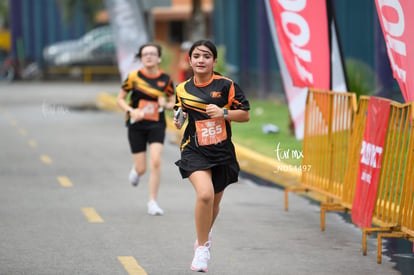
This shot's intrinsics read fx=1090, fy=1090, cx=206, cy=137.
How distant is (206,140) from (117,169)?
7.95 m

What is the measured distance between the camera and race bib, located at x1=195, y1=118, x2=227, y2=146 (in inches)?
327

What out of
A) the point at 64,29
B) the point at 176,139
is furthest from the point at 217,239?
the point at 64,29

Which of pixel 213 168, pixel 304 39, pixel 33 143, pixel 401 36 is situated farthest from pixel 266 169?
pixel 213 168

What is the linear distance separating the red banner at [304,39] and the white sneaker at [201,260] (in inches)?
158

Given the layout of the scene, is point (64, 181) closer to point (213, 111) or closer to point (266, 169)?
point (266, 169)

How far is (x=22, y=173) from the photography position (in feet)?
51.1

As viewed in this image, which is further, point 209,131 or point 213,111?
point 209,131

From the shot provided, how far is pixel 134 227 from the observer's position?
10.7 metres

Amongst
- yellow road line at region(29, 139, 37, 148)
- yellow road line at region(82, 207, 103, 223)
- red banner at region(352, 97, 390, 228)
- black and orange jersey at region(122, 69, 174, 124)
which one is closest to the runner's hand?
red banner at region(352, 97, 390, 228)

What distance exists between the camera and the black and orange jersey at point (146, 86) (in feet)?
39.3

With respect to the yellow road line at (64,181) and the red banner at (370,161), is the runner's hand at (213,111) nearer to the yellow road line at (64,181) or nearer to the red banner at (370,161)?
the red banner at (370,161)

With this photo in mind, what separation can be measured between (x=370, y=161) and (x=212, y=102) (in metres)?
1.96

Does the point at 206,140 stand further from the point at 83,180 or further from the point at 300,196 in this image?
the point at 83,180

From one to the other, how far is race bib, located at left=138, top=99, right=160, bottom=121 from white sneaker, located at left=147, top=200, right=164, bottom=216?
965 mm
